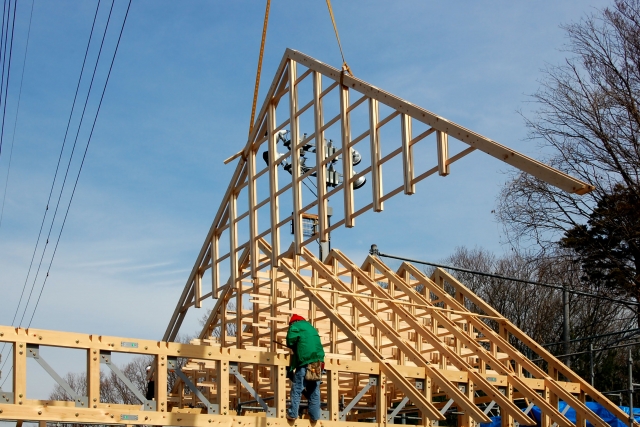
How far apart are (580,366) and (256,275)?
60.2 ft

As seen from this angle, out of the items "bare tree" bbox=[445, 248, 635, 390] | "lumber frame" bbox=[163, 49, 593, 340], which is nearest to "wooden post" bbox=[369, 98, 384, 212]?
"lumber frame" bbox=[163, 49, 593, 340]

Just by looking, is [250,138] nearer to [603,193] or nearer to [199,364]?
[199,364]

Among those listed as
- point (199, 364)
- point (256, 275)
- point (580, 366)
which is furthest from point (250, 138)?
A: point (580, 366)

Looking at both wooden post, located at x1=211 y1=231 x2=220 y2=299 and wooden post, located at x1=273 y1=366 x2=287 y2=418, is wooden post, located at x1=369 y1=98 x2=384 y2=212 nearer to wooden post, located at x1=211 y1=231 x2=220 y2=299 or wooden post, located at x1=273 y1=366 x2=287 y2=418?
wooden post, located at x1=273 y1=366 x2=287 y2=418

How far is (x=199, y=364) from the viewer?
16.5m

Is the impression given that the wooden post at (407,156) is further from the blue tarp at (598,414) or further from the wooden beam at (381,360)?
the blue tarp at (598,414)

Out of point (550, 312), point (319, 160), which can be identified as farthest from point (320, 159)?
point (550, 312)

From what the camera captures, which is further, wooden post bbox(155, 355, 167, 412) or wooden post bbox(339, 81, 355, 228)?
wooden post bbox(339, 81, 355, 228)

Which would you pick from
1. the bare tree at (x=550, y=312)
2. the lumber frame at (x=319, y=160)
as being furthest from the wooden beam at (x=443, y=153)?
the bare tree at (x=550, y=312)

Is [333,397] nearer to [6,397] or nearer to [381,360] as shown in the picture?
[381,360]

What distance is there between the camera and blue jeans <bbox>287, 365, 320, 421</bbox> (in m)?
A: 10.6

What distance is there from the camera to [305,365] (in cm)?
1073

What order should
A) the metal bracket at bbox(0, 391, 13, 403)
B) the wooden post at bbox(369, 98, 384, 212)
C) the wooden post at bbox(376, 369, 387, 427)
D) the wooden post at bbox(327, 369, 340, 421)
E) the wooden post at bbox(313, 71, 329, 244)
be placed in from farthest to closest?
the wooden post at bbox(313, 71, 329, 244), the wooden post at bbox(369, 98, 384, 212), the wooden post at bbox(376, 369, 387, 427), the wooden post at bbox(327, 369, 340, 421), the metal bracket at bbox(0, 391, 13, 403)

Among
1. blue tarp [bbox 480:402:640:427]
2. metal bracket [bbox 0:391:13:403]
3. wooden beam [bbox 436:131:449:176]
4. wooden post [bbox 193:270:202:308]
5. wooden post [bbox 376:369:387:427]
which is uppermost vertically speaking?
wooden beam [bbox 436:131:449:176]
